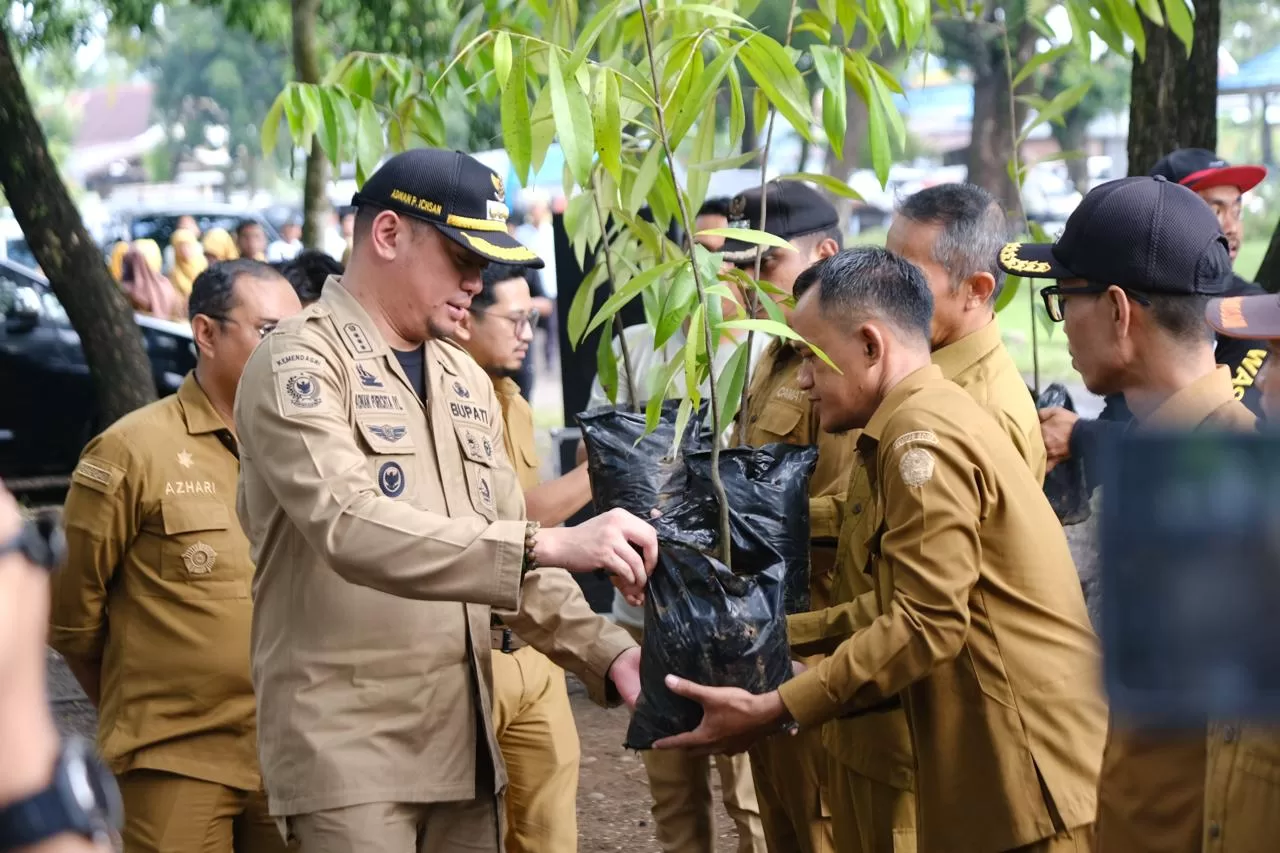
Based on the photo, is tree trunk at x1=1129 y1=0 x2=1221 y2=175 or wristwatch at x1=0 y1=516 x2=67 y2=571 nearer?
wristwatch at x1=0 y1=516 x2=67 y2=571

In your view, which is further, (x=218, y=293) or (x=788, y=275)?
(x=788, y=275)

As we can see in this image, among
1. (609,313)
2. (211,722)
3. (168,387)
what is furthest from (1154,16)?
(168,387)

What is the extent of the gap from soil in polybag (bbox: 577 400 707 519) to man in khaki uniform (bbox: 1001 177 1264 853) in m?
0.94

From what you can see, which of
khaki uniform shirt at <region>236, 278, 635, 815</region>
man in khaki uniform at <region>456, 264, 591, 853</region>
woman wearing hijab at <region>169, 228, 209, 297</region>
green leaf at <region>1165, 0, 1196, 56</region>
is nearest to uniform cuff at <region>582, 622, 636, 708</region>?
khaki uniform shirt at <region>236, 278, 635, 815</region>

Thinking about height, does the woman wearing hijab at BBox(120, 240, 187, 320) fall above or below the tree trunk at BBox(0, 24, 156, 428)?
below

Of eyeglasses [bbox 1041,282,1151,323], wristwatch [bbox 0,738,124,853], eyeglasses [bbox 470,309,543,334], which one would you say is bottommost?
eyeglasses [bbox 470,309,543,334]

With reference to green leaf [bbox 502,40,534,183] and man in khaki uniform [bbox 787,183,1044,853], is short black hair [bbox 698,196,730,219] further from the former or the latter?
green leaf [bbox 502,40,534,183]

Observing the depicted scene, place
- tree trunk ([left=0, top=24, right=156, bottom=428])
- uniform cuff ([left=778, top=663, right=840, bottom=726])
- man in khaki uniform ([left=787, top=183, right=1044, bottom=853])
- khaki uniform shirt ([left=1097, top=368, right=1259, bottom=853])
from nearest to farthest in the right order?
khaki uniform shirt ([left=1097, top=368, right=1259, bottom=853]) → uniform cuff ([left=778, top=663, right=840, bottom=726]) → man in khaki uniform ([left=787, top=183, right=1044, bottom=853]) → tree trunk ([left=0, top=24, right=156, bottom=428])

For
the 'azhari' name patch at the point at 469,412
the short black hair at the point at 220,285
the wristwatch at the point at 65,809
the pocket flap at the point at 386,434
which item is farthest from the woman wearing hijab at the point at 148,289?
the wristwatch at the point at 65,809

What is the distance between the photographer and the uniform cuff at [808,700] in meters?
3.05

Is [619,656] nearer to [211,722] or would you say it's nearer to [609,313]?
[609,313]

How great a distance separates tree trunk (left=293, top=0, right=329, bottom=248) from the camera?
10.4 meters

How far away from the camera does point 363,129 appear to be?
422 centimetres

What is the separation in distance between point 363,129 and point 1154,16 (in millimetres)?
2086
